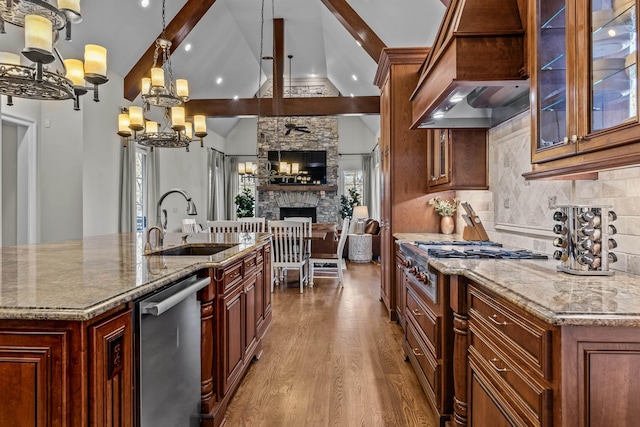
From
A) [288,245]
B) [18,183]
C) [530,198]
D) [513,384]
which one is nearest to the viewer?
[513,384]

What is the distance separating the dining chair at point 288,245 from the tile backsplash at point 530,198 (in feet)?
7.66

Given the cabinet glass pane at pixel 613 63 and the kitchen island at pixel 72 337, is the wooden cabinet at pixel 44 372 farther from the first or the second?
the cabinet glass pane at pixel 613 63

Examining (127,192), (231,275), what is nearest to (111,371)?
(231,275)

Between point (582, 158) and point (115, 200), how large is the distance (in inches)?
225

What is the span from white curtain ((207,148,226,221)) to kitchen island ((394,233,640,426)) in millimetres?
8951

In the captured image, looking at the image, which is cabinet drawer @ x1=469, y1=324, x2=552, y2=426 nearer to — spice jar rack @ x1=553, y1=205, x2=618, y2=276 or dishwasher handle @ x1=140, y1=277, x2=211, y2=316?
spice jar rack @ x1=553, y1=205, x2=618, y2=276

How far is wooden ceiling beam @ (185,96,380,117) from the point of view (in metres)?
7.22

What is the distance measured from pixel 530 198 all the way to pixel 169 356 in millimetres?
2200

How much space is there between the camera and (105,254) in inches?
78.9

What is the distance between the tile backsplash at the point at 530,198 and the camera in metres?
1.51

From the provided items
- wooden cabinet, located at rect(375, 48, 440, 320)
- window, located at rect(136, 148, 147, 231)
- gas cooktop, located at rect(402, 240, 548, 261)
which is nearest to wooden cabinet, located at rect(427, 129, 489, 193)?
gas cooktop, located at rect(402, 240, 548, 261)

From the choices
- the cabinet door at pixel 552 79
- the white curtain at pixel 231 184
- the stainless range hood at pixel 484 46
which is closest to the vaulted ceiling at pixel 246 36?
the white curtain at pixel 231 184

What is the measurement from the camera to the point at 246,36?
Result: 754 centimetres

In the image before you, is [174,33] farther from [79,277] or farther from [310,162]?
[310,162]
